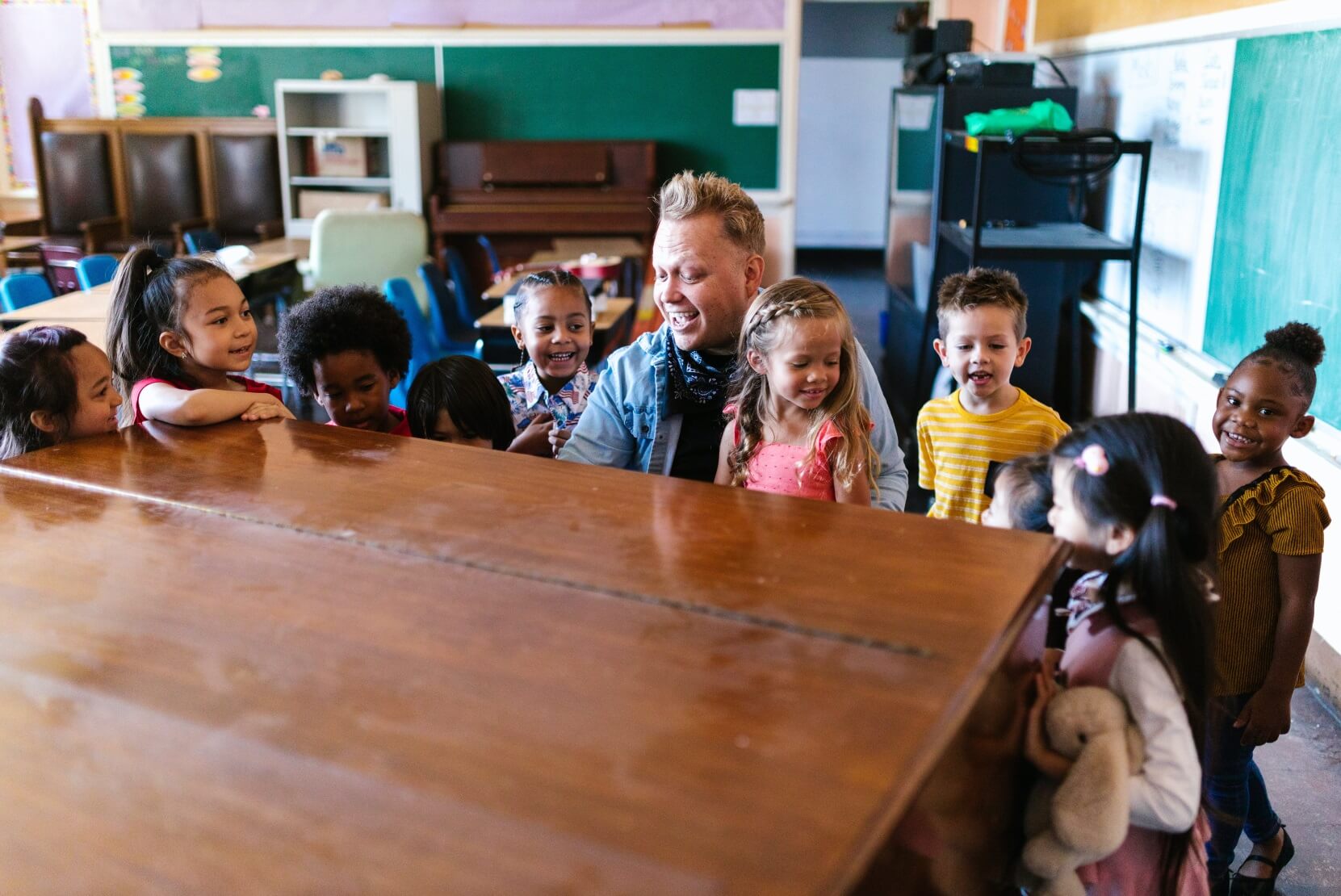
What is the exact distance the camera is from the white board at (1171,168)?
3.64 m

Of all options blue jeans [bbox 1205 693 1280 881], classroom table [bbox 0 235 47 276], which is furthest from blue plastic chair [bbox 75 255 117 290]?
blue jeans [bbox 1205 693 1280 881]

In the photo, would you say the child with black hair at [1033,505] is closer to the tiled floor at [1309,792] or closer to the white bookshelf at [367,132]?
the tiled floor at [1309,792]

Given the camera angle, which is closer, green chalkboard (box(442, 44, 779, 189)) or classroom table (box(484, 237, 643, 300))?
classroom table (box(484, 237, 643, 300))

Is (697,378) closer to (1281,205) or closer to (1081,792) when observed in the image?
(1081,792)

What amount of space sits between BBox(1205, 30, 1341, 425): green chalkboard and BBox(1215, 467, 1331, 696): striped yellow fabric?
3.87 ft

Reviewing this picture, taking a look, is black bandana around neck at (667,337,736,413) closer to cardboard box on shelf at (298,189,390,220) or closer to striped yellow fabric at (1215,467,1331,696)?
striped yellow fabric at (1215,467,1331,696)

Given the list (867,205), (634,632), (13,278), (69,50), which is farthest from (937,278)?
(69,50)

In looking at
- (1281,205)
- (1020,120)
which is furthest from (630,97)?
(1281,205)

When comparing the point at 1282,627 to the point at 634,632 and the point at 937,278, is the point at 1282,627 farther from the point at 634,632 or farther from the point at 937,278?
the point at 937,278

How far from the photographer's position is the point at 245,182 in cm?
715

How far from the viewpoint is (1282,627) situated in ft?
5.46

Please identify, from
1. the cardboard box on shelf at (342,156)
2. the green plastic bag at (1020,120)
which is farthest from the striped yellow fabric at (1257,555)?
the cardboard box on shelf at (342,156)

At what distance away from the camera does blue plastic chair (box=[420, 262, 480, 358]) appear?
5.01m

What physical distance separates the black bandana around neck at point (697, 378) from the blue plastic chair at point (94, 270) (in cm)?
409
